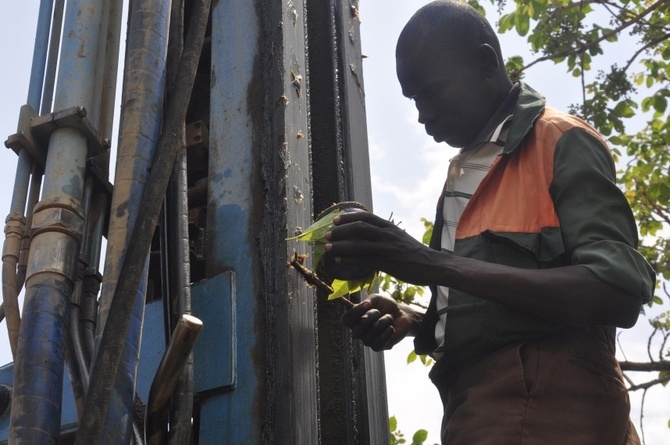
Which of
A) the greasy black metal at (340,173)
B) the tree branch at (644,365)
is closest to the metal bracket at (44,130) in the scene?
the greasy black metal at (340,173)

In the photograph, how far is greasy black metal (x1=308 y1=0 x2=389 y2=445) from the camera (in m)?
2.34

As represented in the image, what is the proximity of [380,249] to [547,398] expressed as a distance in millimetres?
473

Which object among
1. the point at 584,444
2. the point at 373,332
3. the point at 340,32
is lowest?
the point at 584,444

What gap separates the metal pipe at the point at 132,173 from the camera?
5.81ft

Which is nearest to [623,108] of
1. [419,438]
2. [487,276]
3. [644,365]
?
[644,365]

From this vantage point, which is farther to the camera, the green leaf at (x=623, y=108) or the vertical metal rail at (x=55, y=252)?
the green leaf at (x=623, y=108)

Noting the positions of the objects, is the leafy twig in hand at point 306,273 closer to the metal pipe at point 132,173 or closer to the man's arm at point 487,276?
the man's arm at point 487,276

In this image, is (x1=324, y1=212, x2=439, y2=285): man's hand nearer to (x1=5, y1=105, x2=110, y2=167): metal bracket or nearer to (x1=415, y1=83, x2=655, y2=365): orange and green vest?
(x1=415, y1=83, x2=655, y2=365): orange and green vest

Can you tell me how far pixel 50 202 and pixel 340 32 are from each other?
4.43ft

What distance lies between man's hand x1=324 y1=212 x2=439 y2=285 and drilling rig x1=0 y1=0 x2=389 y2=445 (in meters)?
0.36

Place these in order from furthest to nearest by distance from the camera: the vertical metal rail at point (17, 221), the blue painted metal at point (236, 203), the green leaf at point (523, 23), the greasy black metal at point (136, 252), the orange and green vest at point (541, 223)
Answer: the green leaf at point (523, 23) < the blue painted metal at point (236, 203) < the vertical metal rail at point (17, 221) < the orange and green vest at point (541, 223) < the greasy black metal at point (136, 252)

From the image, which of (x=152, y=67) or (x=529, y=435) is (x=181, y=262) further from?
(x=529, y=435)

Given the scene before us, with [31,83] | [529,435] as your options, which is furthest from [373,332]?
[31,83]

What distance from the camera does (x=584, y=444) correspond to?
1.76 m
